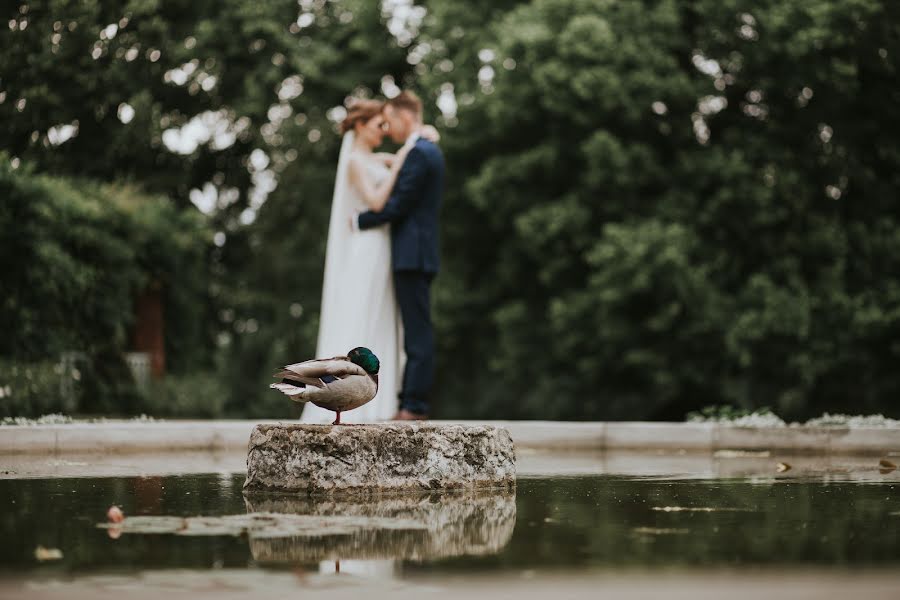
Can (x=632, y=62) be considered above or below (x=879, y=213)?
above

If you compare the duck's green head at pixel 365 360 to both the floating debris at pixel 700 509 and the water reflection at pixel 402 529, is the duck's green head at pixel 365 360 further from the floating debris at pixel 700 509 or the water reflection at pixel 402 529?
the floating debris at pixel 700 509

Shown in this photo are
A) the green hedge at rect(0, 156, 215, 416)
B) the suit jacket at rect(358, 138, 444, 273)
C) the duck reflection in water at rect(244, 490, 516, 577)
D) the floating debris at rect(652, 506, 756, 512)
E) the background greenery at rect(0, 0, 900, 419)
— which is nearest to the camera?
the duck reflection in water at rect(244, 490, 516, 577)

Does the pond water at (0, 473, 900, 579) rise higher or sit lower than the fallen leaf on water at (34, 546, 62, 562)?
higher

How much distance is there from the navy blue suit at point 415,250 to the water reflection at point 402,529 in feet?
9.15

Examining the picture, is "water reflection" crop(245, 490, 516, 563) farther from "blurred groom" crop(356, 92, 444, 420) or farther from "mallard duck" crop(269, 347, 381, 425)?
"blurred groom" crop(356, 92, 444, 420)

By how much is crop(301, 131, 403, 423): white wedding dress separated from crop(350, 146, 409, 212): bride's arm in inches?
3.0

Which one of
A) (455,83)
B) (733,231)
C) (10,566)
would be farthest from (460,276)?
(10,566)

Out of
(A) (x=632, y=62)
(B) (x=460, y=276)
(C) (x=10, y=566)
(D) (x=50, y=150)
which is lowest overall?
(C) (x=10, y=566)

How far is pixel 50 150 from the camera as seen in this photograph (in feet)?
78.5

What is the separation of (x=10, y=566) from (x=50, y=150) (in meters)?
20.7

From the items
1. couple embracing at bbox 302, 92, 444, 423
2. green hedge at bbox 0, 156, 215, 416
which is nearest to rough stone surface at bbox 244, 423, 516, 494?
couple embracing at bbox 302, 92, 444, 423

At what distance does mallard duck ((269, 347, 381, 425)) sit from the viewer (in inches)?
267

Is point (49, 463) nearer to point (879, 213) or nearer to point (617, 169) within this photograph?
point (617, 169)

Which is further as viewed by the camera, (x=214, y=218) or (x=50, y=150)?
(x=214, y=218)
